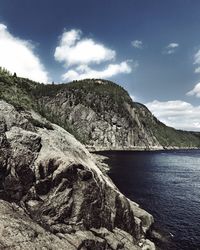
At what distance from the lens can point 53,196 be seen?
28.9 metres

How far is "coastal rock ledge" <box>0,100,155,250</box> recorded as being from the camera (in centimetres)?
2527

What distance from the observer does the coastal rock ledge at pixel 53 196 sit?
82.9 ft

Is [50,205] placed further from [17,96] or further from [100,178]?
[17,96]

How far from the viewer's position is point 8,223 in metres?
22.0

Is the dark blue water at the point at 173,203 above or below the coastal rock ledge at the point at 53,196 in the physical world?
below

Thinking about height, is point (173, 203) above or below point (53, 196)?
below

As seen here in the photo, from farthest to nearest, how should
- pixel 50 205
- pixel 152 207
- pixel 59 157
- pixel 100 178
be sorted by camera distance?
pixel 152 207 < pixel 100 178 < pixel 59 157 < pixel 50 205

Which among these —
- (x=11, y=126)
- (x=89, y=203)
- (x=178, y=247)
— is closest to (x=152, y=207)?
(x=178, y=247)

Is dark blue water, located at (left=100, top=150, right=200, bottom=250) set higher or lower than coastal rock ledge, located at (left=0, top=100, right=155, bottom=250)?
lower

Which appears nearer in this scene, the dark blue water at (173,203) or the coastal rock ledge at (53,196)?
the coastal rock ledge at (53,196)

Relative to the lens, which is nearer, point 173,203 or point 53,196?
point 53,196

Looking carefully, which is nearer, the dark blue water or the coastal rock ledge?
the coastal rock ledge

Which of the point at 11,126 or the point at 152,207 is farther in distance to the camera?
the point at 152,207

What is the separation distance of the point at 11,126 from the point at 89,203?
13.4 m
